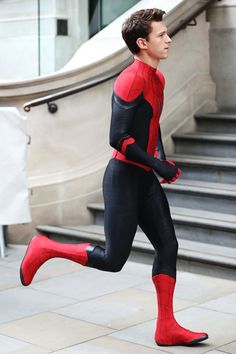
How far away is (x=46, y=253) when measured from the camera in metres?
5.79

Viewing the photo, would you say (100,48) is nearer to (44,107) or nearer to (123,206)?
(44,107)

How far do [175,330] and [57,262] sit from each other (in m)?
2.79

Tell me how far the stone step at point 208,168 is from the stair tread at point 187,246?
0.97m

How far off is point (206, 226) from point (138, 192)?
2622 millimetres

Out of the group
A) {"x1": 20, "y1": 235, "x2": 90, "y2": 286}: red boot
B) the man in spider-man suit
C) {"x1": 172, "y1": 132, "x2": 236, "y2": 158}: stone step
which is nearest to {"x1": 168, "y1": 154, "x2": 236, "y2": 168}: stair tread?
{"x1": 172, "y1": 132, "x2": 236, "y2": 158}: stone step

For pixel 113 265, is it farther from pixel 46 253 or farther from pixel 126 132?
pixel 126 132

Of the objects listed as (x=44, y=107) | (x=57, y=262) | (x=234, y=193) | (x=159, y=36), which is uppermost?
(x=159, y=36)

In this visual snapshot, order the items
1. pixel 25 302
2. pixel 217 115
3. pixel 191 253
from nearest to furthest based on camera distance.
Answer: pixel 25 302 → pixel 191 253 → pixel 217 115

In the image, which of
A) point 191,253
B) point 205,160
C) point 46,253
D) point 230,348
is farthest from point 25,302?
point 205,160

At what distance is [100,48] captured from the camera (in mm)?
9430

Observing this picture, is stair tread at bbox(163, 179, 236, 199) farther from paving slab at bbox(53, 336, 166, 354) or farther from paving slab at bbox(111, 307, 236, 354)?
paving slab at bbox(53, 336, 166, 354)

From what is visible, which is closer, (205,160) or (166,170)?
(166,170)

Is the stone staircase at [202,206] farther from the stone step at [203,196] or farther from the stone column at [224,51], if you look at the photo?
the stone column at [224,51]

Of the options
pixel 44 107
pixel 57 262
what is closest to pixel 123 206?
pixel 57 262
